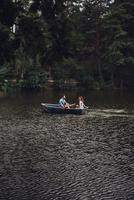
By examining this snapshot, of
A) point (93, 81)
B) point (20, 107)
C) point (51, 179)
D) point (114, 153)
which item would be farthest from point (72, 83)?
point (51, 179)

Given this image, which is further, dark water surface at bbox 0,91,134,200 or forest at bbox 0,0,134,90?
forest at bbox 0,0,134,90

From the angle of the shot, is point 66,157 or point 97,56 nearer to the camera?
point 66,157

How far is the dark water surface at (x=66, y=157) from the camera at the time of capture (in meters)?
21.9

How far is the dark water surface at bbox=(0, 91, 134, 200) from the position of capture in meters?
21.9

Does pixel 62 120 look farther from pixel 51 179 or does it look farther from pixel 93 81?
pixel 93 81

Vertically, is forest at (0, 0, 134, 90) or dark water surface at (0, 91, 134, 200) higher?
forest at (0, 0, 134, 90)

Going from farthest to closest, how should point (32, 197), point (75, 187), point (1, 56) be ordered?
1. point (75, 187)
2. point (32, 197)
3. point (1, 56)

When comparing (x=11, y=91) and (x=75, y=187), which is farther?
(x=11, y=91)

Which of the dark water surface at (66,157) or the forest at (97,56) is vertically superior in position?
the forest at (97,56)

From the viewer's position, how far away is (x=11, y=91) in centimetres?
8306

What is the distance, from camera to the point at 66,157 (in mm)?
28891

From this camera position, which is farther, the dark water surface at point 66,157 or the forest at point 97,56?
the forest at point 97,56

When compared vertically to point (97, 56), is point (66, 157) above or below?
below

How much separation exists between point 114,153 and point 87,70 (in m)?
67.0
